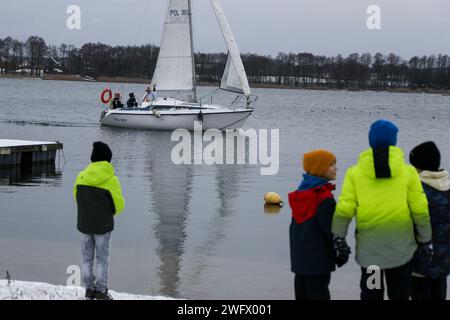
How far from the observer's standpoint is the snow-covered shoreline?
7719 millimetres

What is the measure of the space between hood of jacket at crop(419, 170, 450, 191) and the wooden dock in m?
17.1

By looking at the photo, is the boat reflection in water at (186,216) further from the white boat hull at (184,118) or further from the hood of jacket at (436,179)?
the white boat hull at (184,118)

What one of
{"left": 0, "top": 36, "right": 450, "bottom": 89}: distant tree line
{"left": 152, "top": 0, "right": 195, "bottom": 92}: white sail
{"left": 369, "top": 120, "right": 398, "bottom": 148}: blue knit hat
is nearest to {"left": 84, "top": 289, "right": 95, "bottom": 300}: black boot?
{"left": 369, "top": 120, "right": 398, "bottom": 148}: blue knit hat

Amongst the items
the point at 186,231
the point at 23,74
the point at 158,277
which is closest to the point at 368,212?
the point at 158,277

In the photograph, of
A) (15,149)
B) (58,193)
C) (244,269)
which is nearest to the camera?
(244,269)

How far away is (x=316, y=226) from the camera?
675cm

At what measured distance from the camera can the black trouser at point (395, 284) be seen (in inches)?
268

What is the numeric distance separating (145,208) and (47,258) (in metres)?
5.03

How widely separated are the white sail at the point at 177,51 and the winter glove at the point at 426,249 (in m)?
34.2

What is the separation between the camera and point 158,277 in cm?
1053

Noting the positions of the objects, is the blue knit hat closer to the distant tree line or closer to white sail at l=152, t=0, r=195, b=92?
white sail at l=152, t=0, r=195, b=92

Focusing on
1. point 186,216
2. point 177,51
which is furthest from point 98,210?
point 177,51

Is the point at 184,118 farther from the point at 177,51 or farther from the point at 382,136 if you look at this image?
the point at 382,136
